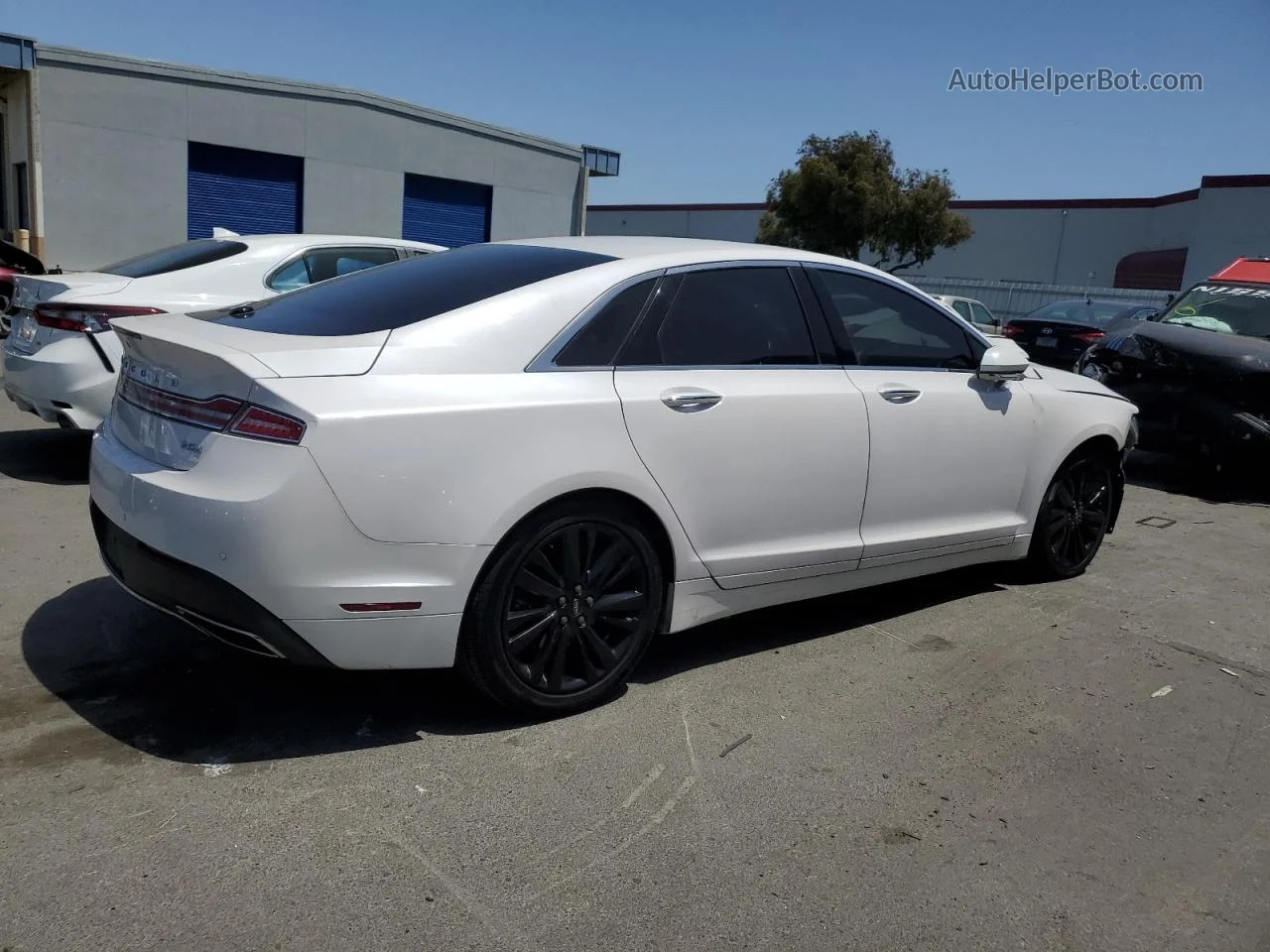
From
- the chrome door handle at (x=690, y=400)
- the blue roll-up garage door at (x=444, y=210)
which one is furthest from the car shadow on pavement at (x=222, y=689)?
the blue roll-up garage door at (x=444, y=210)

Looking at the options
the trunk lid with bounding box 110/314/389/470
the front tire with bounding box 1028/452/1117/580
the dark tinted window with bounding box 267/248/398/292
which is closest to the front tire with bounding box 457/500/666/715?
the trunk lid with bounding box 110/314/389/470

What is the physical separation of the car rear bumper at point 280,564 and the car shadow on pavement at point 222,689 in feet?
1.24

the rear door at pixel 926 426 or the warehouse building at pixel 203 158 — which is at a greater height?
the warehouse building at pixel 203 158

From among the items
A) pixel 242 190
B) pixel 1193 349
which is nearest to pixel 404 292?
pixel 1193 349

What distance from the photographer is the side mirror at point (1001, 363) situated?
15.7ft

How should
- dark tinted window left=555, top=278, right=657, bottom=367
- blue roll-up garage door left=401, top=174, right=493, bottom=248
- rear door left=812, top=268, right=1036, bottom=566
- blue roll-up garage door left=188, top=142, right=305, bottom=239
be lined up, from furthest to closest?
blue roll-up garage door left=401, top=174, right=493, bottom=248
blue roll-up garage door left=188, top=142, right=305, bottom=239
rear door left=812, top=268, right=1036, bottom=566
dark tinted window left=555, top=278, right=657, bottom=367

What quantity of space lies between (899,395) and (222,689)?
112 inches

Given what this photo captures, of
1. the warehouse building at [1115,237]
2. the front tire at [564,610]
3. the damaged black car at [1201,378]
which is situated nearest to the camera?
the front tire at [564,610]

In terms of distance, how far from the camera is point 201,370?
10.3ft

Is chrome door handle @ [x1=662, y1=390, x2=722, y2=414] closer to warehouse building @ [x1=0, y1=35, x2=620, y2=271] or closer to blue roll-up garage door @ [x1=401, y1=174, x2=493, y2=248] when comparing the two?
warehouse building @ [x1=0, y1=35, x2=620, y2=271]

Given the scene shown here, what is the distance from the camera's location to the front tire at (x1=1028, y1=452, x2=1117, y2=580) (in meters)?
5.34

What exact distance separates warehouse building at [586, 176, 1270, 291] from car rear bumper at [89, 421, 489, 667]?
40.2 metres

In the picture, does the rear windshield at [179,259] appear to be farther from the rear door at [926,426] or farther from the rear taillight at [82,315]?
the rear door at [926,426]

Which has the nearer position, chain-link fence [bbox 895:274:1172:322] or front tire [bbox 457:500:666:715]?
front tire [bbox 457:500:666:715]
